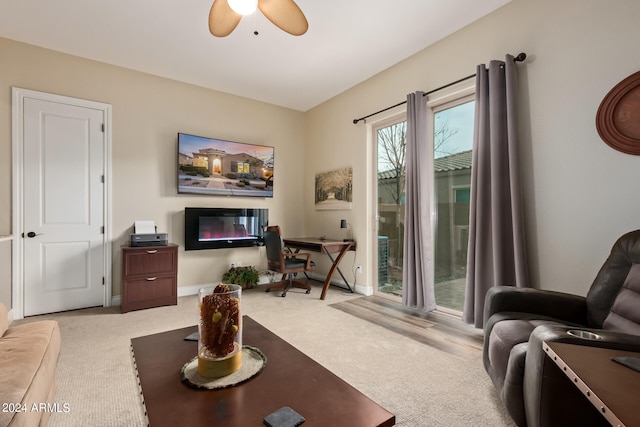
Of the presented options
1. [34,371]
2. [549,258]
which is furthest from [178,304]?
[549,258]

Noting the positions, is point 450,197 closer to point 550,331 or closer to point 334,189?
point 334,189

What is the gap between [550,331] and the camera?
1.29 meters

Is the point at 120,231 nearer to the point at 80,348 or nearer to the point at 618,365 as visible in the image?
the point at 80,348

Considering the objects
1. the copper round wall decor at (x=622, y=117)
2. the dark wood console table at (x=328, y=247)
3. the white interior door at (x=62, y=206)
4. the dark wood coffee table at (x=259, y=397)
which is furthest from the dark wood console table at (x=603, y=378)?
the white interior door at (x=62, y=206)

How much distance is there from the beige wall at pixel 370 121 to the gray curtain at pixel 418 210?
0.40m

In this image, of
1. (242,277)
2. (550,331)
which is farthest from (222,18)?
(242,277)

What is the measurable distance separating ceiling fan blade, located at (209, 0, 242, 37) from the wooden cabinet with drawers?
2.47 meters

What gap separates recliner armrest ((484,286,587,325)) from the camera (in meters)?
1.89

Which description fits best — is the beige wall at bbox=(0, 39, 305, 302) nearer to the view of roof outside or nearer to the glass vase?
the view of roof outside

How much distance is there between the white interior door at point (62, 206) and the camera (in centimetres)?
332

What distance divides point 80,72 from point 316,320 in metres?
3.89

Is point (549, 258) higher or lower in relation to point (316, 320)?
higher

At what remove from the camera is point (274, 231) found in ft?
13.3

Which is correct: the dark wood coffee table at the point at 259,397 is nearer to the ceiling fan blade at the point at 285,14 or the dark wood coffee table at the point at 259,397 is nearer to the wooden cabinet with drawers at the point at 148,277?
the ceiling fan blade at the point at 285,14
